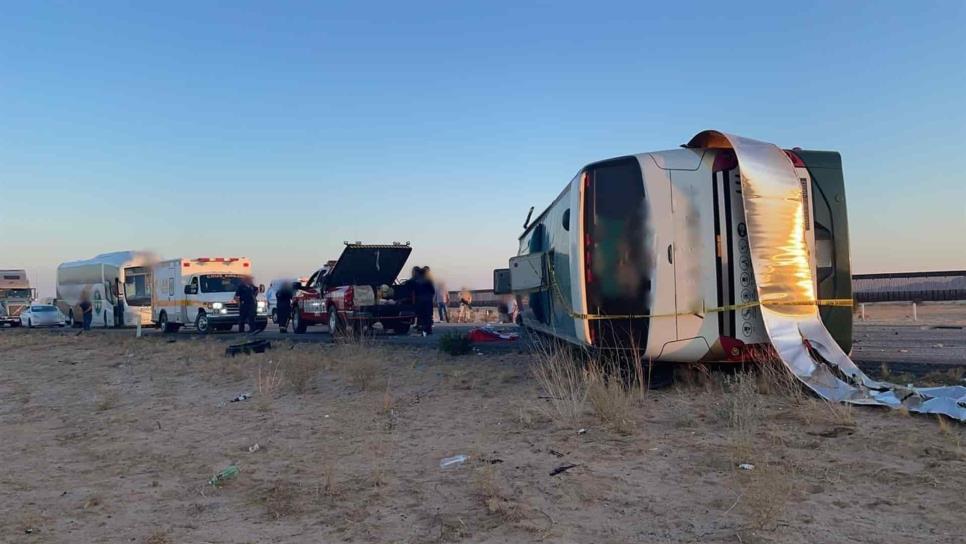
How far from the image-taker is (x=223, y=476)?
650cm

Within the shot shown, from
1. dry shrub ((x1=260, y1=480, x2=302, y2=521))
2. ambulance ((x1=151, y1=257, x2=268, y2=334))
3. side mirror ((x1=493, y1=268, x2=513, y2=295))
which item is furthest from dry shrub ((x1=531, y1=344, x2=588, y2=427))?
ambulance ((x1=151, y1=257, x2=268, y2=334))

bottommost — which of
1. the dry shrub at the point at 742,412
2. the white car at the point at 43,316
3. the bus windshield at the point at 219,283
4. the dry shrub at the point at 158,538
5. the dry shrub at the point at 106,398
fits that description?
the dry shrub at the point at 158,538

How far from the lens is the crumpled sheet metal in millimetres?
7969

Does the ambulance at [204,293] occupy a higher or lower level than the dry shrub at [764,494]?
higher

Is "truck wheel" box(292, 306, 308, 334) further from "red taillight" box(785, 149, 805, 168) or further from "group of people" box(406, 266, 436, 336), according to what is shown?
"red taillight" box(785, 149, 805, 168)

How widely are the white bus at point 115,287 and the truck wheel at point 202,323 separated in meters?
6.34

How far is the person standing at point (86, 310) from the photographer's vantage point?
124 ft

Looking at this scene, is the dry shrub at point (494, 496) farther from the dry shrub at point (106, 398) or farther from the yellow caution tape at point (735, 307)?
the dry shrub at point (106, 398)

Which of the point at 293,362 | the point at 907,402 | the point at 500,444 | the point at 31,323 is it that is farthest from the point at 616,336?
the point at 31,323

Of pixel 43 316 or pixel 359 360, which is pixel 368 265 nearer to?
pixel 359 360

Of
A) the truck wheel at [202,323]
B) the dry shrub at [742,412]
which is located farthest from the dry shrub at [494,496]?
the truck wheel at [202,323]

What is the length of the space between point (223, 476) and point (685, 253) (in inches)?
199

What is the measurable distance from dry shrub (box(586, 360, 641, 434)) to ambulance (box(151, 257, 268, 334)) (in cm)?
2163

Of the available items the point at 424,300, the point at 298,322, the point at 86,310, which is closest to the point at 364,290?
the point at 424,300
